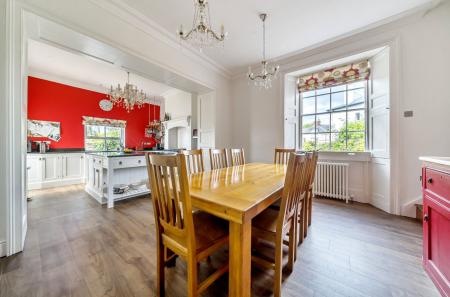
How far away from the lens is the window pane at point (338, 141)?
3.34 meters

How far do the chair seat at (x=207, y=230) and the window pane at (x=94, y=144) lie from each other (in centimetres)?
554

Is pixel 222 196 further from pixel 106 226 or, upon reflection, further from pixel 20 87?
pixel 20 87

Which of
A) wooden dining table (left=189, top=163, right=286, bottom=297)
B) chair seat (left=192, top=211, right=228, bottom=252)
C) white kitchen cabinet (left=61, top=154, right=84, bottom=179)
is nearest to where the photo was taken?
wooden dining table (left=189, top=163, right=286, bottom=297)

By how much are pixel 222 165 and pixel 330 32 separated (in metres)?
2.78

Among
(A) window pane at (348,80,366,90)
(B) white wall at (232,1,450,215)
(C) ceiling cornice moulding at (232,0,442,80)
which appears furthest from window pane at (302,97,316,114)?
(B) white wall at (232,1,450,215)

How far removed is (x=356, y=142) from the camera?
322 centimetres

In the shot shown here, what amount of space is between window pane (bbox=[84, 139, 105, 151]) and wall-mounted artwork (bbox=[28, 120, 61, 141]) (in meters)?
0.68

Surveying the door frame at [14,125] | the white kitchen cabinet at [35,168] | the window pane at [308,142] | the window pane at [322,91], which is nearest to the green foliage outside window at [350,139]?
the window pane at [308,142]

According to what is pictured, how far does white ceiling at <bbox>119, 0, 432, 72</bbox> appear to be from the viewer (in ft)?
7.21

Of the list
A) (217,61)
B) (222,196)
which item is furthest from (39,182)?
(222,196)

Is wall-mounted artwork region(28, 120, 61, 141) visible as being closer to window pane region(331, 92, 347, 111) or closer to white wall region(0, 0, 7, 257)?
white wall region(0, 0, 7, 257)

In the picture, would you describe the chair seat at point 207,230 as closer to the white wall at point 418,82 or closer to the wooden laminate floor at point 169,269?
the wooden laminate floor at point 169,269

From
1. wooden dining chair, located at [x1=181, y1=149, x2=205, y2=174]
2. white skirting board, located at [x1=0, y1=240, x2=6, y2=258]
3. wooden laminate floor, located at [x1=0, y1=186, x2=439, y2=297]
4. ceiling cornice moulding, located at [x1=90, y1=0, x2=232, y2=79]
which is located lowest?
wooden laminate floor, located at [x1=0, y1=186, x2=439, y2=297]

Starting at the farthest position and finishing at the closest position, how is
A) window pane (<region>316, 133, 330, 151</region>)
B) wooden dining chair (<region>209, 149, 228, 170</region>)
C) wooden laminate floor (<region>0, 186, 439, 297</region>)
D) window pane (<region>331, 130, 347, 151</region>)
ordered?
window pane (<region>316, 133, 330, 151</region>), window pane (<region>331, 130, 347, 151</region>), wooden dining chair (<region>209, 149, 228, 170</region>), wooden laminate floor (<region>0, 186, 439, 297</region>)
